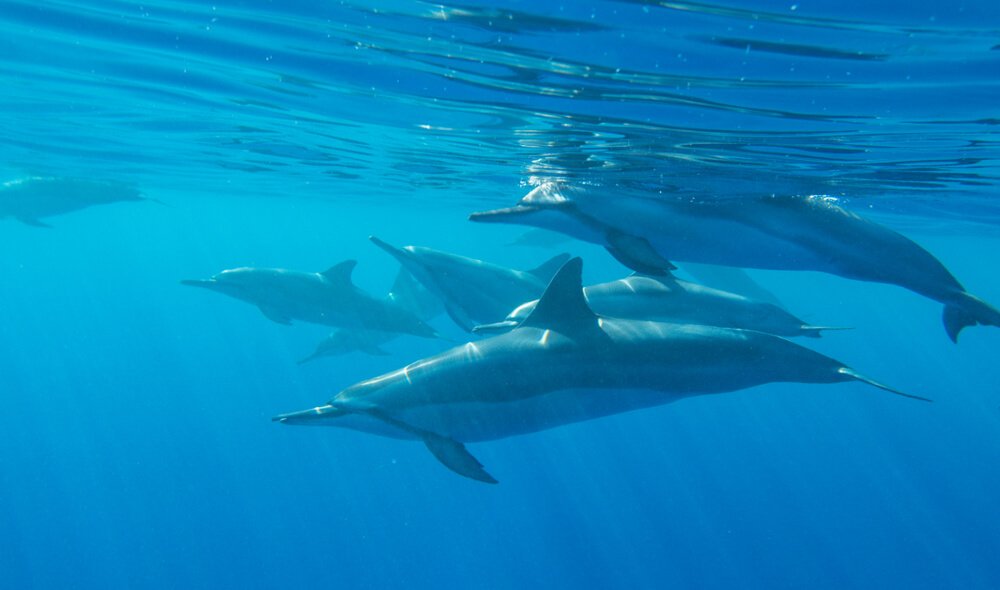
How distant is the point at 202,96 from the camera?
12.4 metres

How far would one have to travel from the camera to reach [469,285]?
9961 mm

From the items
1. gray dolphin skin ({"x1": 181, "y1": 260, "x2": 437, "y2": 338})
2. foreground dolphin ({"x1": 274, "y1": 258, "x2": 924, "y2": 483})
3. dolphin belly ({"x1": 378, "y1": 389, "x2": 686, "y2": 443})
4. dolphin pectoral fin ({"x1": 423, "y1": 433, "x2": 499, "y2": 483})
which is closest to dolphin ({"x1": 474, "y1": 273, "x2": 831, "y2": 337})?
foreground dolphin ({"x1": 274, "y1": 258, "x2": 924, "y2": 483})

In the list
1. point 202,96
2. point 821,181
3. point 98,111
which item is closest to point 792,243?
point 821,181

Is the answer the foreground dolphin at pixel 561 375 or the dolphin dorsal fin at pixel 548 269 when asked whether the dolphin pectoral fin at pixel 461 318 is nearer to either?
the dolphin dorsal fin at pixel 548 269

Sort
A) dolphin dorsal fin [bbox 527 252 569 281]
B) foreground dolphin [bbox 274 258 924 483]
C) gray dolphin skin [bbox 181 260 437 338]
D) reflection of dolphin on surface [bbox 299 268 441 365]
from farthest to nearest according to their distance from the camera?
1. reflection of dolphin on surface [bbox 299 268 441 365]
2. gray dolphin skin [bbox 181 260 437 338]
3. dolphin dorsal fin [bbox 527 252 569 281]
4. foreground dolphin [bbox 274 258 924 483]

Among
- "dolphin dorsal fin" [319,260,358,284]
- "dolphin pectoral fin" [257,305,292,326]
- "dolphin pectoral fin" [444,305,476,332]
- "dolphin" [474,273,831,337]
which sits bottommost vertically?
"dolphin pectoral fin" [257,305,292,326]

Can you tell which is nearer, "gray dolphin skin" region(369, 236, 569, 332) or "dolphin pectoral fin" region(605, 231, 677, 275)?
"dolphin pectoral fin" region(605, 231, 677, 275)

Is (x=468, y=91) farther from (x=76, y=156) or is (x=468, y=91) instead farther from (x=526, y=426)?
(x=76, y=156)

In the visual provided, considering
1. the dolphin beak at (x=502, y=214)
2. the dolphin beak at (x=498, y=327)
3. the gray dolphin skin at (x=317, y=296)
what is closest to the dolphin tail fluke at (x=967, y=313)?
the dolphin beak at (x=502, y=214)

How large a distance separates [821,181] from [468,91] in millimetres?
7500

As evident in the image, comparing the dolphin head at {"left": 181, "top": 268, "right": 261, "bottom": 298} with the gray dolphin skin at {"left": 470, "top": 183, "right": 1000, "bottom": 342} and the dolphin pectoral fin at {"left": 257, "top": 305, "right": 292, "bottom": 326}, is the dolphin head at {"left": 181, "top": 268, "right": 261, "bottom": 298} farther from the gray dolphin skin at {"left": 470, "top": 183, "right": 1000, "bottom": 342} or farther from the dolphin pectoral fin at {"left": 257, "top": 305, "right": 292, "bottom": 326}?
the gray dolphin skin at {"left": 470, "top": 183, "right": 1000, "bottom": 342}

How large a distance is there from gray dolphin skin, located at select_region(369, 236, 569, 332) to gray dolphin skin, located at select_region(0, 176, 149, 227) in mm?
13872

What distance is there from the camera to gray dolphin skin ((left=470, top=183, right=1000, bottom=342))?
6961 millimetres

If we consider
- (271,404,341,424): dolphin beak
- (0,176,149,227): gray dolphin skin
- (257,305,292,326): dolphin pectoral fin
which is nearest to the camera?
(271,404,341,424): dolphin beak
